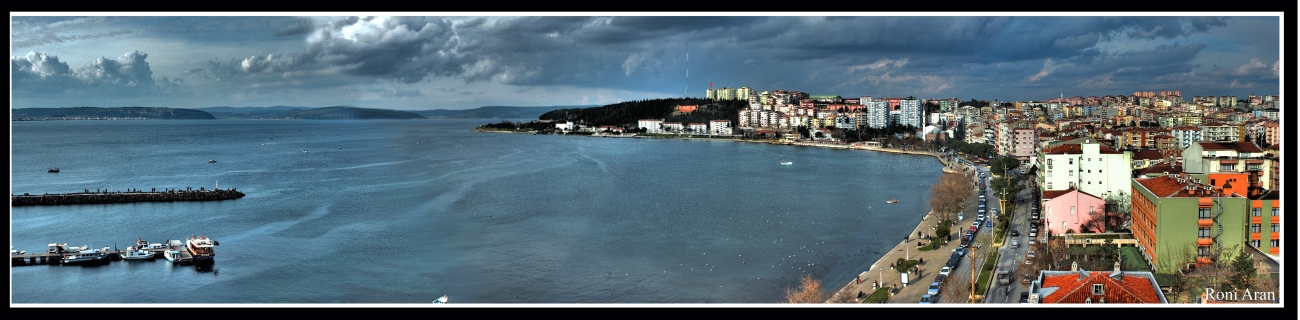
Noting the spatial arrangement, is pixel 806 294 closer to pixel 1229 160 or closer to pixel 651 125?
pixel 1229 160

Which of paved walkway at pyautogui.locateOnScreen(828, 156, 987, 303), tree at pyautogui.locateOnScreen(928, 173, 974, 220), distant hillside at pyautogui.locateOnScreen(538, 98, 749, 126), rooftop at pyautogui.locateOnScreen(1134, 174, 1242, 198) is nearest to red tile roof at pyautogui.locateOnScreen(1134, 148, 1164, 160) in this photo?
tree at pyautogui.locateOnScreen(928, 173, 974, 220)

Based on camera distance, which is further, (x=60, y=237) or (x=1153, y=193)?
(x=60, y=237)

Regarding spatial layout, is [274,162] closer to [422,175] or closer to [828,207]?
[422,175]

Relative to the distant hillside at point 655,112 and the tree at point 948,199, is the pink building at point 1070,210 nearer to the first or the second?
the tree at point 948,199

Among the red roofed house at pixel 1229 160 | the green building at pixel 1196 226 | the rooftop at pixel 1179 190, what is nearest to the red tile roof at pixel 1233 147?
the red roofed house at pixel 1229 160

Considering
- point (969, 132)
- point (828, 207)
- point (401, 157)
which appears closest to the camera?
point (828, 207)

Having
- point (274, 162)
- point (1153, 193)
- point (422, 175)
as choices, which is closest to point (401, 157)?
point (274, 162)

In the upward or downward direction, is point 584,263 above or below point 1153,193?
below
